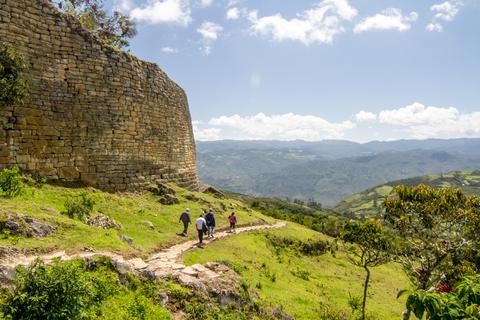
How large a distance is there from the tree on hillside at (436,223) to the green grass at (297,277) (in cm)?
353

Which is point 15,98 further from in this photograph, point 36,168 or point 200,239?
point 200,239

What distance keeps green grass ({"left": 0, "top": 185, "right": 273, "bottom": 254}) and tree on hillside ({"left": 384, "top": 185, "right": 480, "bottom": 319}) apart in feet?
36.0

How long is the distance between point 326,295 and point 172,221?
9233mm

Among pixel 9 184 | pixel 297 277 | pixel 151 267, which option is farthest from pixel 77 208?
pixel 297 277

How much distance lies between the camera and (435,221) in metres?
17.6

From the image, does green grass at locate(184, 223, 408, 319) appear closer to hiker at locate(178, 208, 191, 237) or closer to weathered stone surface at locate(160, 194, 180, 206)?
hiker at locate(178, 208, 191, 237)

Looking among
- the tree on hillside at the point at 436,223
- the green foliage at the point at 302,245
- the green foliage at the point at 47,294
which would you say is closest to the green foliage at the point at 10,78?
the green foliage at the point at 47,294

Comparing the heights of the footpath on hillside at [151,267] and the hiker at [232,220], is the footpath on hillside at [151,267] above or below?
above

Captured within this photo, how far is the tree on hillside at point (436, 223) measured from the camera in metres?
17.3

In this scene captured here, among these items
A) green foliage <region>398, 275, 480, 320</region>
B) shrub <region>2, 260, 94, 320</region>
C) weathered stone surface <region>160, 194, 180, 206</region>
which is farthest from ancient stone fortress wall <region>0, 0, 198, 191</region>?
green foliage <region>398, 275, 480, 320</region>

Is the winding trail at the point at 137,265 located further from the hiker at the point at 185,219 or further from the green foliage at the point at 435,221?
the green foliage at the point at 435,221

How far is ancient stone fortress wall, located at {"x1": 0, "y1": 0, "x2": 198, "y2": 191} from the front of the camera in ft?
60.6

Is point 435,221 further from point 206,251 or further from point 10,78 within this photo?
point 10,78

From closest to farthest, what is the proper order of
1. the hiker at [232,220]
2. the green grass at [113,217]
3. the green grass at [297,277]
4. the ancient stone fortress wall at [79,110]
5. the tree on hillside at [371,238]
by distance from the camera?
the green grass at [113,217]
the green grass at [297,277]
the ancient stone fortress wall at [79,110]
the tree on hillside at [371,238]
the hiker at [232,220]
